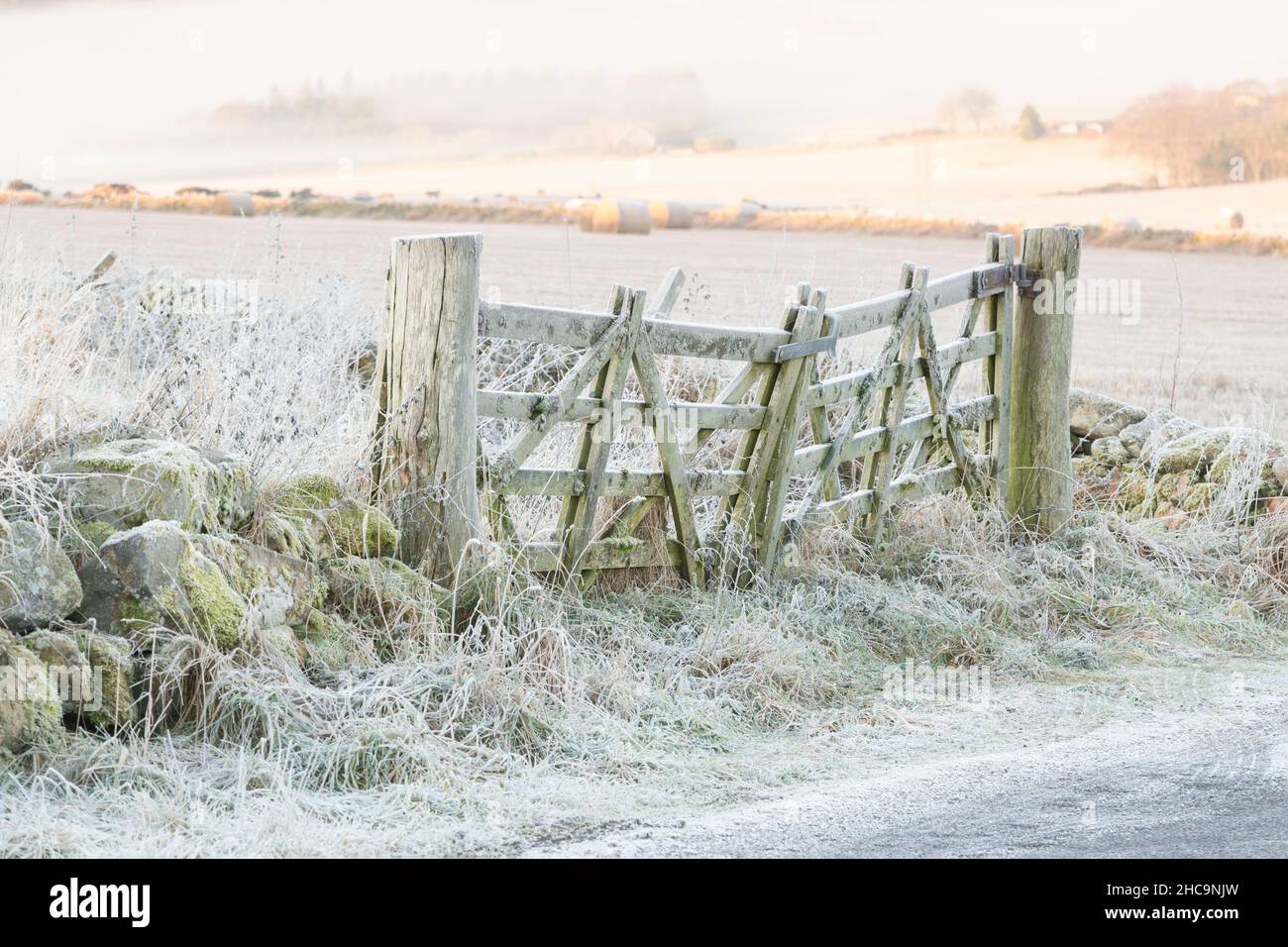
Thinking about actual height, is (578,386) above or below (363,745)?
above

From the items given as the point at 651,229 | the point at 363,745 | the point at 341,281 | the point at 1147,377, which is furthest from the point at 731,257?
the point at 363,745

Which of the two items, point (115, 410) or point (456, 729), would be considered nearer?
point (456, 729)

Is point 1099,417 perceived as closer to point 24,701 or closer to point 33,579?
point 33,579

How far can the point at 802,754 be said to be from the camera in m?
5.79

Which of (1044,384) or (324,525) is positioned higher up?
(1044,384)

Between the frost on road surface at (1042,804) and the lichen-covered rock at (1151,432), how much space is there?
3873 mm

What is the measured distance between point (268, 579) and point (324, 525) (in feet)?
1.72

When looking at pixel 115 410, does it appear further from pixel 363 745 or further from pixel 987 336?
pixel 987 336

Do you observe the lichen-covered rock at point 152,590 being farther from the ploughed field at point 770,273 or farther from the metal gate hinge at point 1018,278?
the metal gate hinge at point 1018,278

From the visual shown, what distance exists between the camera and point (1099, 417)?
10.6 m

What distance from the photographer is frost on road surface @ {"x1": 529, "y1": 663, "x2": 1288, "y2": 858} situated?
477 centimetres

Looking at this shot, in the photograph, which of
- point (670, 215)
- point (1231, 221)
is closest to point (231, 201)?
point (670, 215)
